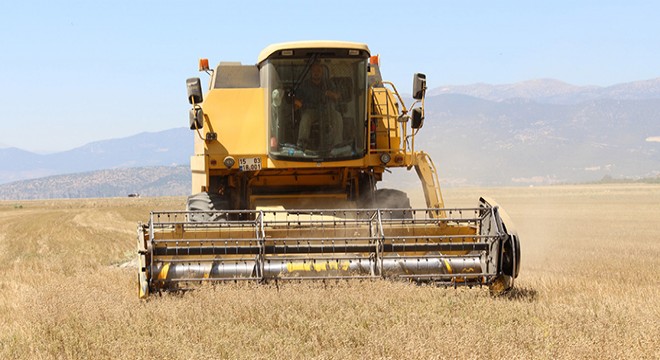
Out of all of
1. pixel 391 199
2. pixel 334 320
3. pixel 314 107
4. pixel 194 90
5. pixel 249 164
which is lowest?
pixel 334 320

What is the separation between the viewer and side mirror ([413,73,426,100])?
955cm

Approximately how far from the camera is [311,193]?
10.4 meters

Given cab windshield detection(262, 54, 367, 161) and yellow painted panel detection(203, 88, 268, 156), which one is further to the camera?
yellow painted panel detection(203, 88, 268, 156)

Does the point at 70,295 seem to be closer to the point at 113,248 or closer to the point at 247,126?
the point at 247,126

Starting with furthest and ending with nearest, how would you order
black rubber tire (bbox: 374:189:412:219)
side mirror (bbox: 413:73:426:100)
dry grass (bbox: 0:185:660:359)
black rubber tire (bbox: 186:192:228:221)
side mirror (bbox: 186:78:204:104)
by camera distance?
1. black rubber tire (bbox: 374:189:412:219)
2. black rubber tire (bbox: 186:192:228:221)
3. side mirror (bbox: 413:73:426:100)
4. side mirror (bbox: 186:78:204:104)
5. dry grass (bbox: 0:185:660:359)

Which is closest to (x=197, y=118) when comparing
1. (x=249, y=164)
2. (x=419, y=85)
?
(x=249, y=164)

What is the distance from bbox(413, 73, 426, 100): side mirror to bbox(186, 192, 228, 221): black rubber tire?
263cm

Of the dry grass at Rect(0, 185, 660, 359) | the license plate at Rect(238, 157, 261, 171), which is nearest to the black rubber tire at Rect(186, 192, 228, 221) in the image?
the license plate at Rect(238, 157, 261, 171)

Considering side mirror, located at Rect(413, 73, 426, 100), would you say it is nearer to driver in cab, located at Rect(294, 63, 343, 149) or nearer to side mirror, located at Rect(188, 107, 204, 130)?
driver in cab, located at Rect(294, 63, 343, 149)

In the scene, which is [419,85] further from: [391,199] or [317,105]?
[391,199]

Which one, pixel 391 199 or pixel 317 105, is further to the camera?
pixel 391 199

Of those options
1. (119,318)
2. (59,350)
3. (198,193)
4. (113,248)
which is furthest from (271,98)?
(113,248)

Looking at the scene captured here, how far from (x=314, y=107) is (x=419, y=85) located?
1.24m

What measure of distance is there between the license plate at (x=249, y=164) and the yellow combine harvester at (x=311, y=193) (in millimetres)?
17
